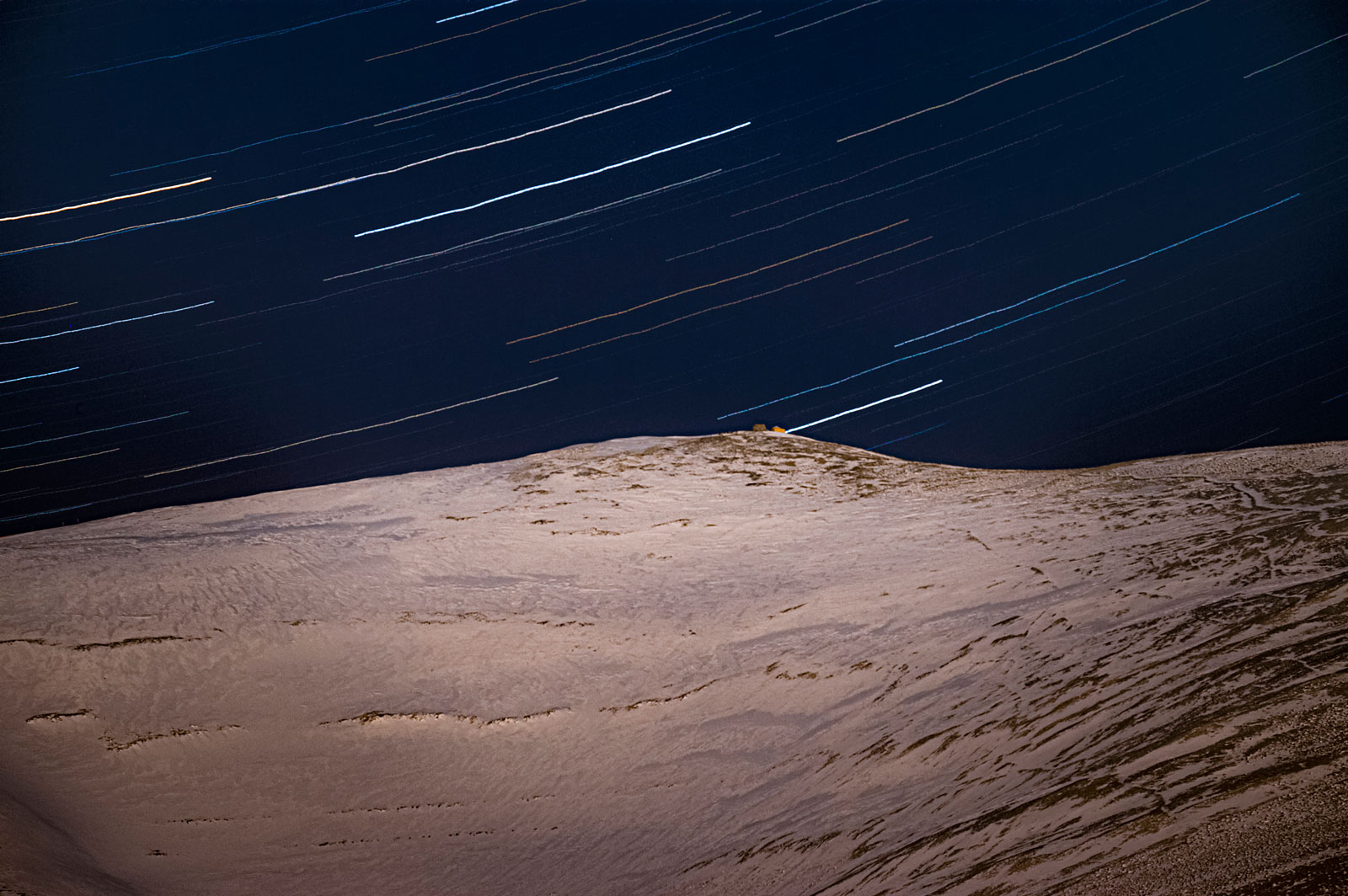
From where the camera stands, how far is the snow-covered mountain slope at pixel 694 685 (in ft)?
5.20

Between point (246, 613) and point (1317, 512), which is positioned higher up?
point (246, 613)

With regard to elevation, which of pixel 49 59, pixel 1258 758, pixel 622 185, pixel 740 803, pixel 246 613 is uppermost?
pixel 49 59

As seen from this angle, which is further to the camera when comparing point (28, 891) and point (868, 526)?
point (868, 526)

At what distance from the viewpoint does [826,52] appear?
12.1 feet

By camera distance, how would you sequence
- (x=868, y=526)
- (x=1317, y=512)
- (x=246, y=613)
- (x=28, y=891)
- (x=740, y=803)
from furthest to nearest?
1. (x=868, y=526)
2. (x=246, y=613)
3. (x=1317, y=512)
4. (x=740, y=803)
5. (x=28, y=891)

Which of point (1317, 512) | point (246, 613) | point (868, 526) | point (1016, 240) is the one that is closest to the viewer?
point (1317, 512)

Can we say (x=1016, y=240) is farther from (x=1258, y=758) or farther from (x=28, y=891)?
(x=28, y=891)

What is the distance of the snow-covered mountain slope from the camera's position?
1586 millimetres

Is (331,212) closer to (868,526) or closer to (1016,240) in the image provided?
(868,526)

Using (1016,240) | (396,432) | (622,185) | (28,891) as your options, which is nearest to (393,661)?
(28,891)

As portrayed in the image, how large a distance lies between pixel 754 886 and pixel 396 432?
2.66 meters

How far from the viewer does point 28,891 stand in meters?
1.77

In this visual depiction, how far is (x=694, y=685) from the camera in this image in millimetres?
2611

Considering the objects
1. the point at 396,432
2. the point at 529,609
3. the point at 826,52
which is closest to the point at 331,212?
the point at 396,432
